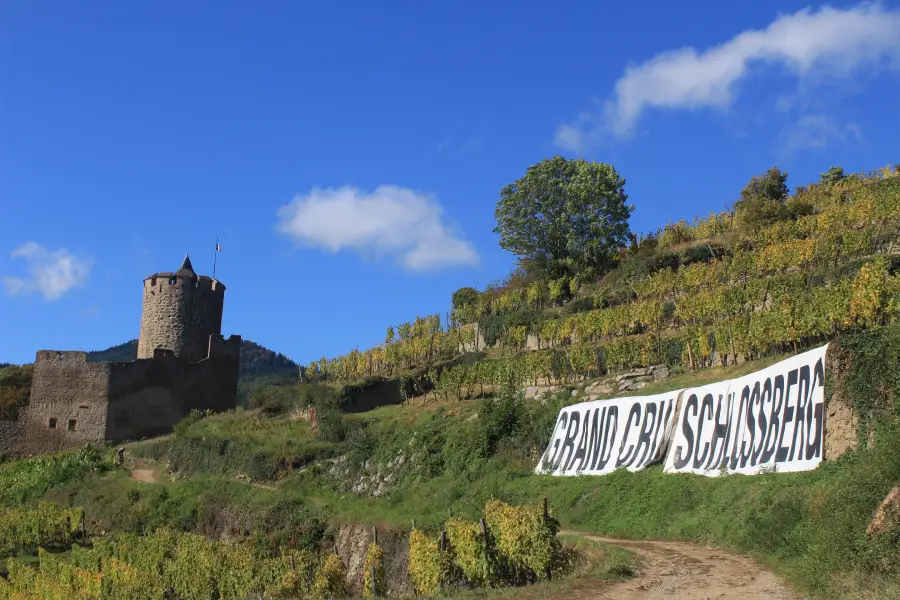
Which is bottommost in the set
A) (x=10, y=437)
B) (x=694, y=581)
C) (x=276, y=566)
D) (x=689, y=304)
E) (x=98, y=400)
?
(x=276, y=566)

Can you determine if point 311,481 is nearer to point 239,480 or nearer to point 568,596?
point 239,480

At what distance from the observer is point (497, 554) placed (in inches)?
557

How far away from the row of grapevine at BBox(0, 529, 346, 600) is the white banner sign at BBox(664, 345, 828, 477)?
8.43 metres

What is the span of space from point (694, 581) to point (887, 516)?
2.80 meters

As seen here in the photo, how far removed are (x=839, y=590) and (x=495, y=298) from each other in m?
39.8

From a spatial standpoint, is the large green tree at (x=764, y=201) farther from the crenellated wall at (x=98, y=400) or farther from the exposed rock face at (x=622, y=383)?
the crenellated wall at (x=98, y=400)

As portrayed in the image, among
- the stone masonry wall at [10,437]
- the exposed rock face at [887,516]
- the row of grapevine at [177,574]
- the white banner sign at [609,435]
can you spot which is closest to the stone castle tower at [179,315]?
the stone masonry wall at [10,437]

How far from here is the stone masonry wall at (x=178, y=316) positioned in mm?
43656

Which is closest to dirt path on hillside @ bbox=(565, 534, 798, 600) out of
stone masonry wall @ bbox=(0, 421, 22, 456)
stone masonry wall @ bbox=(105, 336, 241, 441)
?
stone masonry wall @ bbox=(105, 336, 241, 441)

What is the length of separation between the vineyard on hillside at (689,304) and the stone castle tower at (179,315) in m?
6.80

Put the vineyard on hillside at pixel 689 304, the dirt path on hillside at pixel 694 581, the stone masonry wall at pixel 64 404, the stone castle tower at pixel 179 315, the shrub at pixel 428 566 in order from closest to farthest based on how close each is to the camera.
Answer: the dirt path on hillside at pixel 694 581, the shrub at pixel 428 566, the vineyard on hillside at pixel 689 304, the stone masonry wall at pixel 64 404, the stone castle tower at pixel 179 315

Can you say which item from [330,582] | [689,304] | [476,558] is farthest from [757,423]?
[689,304]

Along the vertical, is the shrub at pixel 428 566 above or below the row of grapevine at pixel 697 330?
below

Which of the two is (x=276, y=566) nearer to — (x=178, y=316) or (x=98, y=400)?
(x=98, y=400)
